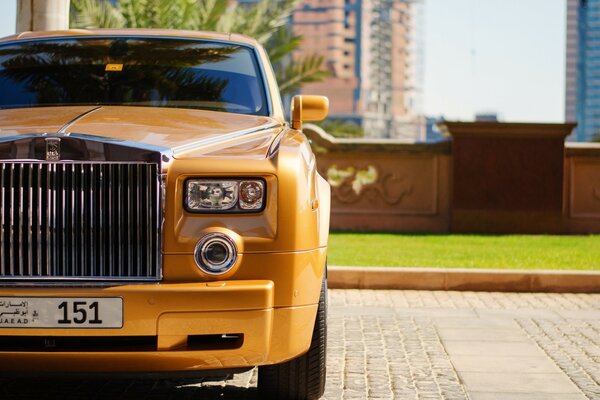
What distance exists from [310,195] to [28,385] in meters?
2.06

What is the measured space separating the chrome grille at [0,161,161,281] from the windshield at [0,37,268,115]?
143cm

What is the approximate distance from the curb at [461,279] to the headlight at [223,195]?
5.90m

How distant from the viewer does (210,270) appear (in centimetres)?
419

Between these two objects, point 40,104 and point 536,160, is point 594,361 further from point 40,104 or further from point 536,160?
point 536,160

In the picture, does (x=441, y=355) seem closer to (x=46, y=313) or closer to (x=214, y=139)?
(x=214, y=139)

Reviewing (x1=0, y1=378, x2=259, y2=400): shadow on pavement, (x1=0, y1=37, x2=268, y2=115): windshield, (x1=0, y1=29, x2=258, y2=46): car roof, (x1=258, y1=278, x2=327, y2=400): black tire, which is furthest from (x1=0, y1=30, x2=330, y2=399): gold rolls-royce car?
(x1=0, y1=29, x2=258, y2=46): car roof

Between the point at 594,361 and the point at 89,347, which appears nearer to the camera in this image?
the point at 89,347

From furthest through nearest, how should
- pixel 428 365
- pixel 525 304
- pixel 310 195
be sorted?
pixel 525 304
pixel 428 365
pixel 310 195

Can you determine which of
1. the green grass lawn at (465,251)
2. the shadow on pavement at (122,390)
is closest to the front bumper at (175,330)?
the shadow on pavement at (122,390)

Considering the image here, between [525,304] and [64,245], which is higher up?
[64,245]

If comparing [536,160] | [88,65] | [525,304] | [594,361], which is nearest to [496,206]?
[536,160]

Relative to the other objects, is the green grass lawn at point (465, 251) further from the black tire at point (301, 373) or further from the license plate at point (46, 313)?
the license plate at point (46, 313)

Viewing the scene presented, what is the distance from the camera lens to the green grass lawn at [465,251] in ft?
38.2

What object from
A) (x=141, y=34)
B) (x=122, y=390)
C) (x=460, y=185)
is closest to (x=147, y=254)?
(x=122, y=390)
